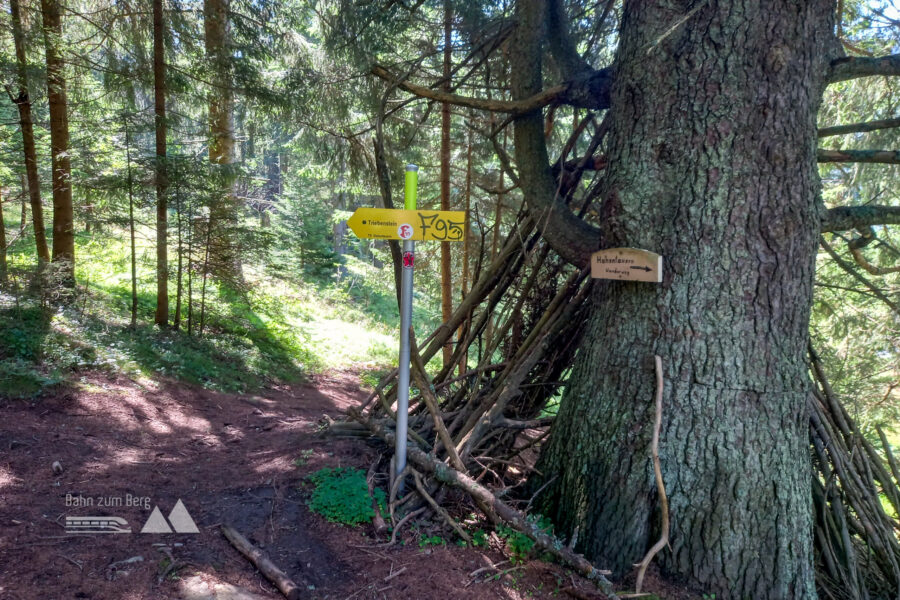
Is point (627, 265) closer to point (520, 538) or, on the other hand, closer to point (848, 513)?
point (520, 538)

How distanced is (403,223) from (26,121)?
7739mm

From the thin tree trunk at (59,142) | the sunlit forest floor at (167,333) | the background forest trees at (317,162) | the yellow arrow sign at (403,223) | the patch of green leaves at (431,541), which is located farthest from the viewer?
the thin tree trunk at (59,142)

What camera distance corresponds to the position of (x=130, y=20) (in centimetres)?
786

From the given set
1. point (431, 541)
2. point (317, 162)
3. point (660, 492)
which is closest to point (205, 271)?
point (317, 162)

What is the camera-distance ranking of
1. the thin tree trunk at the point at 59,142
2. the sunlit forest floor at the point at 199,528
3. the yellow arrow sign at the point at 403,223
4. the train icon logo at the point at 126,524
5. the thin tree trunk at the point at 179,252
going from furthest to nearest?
the thin tree trunk at the point at 179,252
the thin tree trunk at the point at 59,142
the yellow arrow sign at the point at 403,223
the train icon logo at the point at 126,524
the sunlit forest floor at the point at 199,528

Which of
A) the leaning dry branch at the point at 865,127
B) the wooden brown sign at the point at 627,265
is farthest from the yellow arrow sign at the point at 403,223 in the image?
the leaning dry branch at the point at 865,127

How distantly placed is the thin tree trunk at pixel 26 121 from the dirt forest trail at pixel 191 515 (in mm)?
4072

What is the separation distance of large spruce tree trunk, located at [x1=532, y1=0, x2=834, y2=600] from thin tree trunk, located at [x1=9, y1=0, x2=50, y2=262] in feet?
25.7

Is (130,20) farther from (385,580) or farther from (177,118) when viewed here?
(385,580)

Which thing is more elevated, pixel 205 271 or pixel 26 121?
pixel 26 121

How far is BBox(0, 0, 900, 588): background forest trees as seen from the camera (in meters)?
4.20

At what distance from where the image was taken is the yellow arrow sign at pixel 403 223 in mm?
2994

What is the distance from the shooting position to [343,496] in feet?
10.4

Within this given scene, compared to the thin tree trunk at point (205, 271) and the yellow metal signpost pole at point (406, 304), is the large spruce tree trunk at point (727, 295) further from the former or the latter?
the thin tree trunk at point (205, 271)
